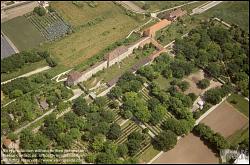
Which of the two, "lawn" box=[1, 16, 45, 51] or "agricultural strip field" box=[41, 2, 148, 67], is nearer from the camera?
"agricultural strip field" box=[41, 2, 148, 67]

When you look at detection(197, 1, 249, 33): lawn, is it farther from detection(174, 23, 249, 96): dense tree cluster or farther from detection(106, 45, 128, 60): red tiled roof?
detection(106, 45, 128, 60): red tiled roof

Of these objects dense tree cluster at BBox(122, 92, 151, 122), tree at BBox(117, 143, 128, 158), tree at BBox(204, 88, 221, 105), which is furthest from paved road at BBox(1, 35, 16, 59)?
tree at BBox(204, 88, 221, 105)

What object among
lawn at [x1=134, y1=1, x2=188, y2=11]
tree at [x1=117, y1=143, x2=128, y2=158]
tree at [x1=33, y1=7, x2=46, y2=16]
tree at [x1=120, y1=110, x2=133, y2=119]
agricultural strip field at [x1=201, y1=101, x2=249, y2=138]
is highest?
tree at [x1=33, y1=7, x2=46, y2=16]

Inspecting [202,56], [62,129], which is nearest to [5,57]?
[62,129]

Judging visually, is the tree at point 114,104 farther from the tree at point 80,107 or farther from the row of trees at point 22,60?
the row of trees at point 22,60

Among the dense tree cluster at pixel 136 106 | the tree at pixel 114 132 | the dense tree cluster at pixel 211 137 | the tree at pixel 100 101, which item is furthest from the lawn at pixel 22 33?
the dense tree cluster at pixel 211 137

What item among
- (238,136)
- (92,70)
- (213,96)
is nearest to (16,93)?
(92,70)
